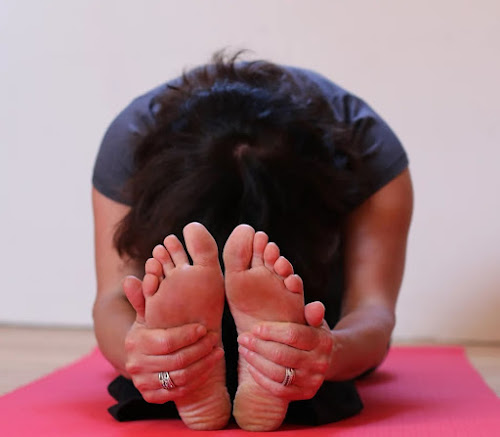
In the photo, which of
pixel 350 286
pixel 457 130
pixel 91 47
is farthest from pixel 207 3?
pixel 350 286

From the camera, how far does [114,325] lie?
1.31 metres

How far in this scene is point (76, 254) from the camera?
109 inches

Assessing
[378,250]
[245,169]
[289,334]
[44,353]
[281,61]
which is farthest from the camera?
[281,61]

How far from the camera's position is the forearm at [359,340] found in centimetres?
115

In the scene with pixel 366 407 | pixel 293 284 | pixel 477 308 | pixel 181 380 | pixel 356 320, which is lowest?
pixel 477 308

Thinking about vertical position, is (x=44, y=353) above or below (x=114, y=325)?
below

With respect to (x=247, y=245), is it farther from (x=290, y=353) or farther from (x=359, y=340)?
(x=359, y=340)

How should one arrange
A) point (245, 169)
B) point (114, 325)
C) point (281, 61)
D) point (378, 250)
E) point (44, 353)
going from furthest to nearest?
1. point (281, 61)
2. point (44, 353)
3. point (378, 250)
4. point (114, 325)
5. point (245, 169)

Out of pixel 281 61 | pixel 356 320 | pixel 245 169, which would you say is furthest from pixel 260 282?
pixel 281 61

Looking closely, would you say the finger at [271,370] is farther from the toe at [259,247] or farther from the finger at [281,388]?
the toe at [259,247]

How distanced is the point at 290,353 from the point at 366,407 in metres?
0.41

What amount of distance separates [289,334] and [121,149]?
66 centimetres

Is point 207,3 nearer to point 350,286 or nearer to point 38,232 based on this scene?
point 38,232

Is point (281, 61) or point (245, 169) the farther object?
point (281, 61)
